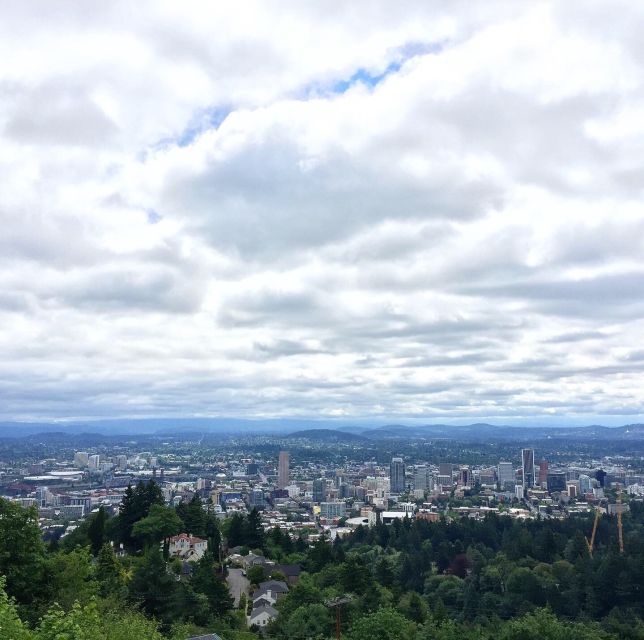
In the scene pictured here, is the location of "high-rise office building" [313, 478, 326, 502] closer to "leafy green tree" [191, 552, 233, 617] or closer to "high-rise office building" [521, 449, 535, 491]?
"high-rise office building" [521, 449, 535, 491]

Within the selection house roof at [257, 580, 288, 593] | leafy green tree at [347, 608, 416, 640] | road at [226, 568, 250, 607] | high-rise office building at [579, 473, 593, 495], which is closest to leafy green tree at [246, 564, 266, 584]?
road at [226, 568, 250, 607]

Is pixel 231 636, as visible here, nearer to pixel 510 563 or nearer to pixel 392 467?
pixel 510 563

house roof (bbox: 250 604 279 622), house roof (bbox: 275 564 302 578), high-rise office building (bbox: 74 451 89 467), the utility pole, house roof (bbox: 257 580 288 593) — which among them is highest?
the utility pole

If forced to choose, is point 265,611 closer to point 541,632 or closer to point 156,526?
point 156,526

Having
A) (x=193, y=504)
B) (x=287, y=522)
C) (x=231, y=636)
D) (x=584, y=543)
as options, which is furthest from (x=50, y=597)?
(x=287, y=522)

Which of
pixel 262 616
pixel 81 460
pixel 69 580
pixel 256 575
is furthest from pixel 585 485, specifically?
pixel 69 580

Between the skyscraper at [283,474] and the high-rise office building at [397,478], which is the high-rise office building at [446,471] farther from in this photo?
the skyscraper at [283,474]
